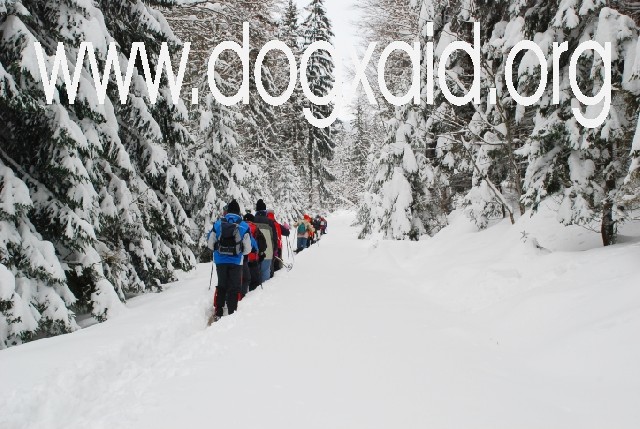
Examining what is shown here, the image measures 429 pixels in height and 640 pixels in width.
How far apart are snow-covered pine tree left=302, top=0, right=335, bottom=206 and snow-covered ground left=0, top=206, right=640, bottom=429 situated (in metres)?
38.2

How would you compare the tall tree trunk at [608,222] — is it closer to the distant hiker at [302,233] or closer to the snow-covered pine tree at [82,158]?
the snow-covered pine tree at [82,158]

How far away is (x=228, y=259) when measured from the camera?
838cm

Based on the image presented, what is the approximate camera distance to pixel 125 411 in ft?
12.8

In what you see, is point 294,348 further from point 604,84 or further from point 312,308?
point 604,84

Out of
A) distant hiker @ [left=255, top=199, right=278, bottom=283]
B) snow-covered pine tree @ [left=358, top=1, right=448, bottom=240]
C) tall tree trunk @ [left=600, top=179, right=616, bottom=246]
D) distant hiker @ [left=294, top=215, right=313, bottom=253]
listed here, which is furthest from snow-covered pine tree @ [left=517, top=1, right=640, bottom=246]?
distant hiker @ [left=294, top=215, right=313, bottom=253]

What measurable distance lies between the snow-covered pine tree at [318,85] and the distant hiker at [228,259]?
3702cm

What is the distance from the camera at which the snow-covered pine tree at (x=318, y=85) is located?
1692 inches

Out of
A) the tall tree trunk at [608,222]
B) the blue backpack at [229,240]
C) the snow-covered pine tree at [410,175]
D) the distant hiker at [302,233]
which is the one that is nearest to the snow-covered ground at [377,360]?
the tall tree trunk at [608,222]

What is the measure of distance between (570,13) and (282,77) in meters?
37.3

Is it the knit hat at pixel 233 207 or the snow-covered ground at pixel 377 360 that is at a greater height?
the knit hat at pixel 233 207

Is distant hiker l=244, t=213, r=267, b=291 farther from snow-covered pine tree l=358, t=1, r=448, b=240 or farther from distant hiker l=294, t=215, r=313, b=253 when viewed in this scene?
distant hiker l=294, t=215, r=313, b=253

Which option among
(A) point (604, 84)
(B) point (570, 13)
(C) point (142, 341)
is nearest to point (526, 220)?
(A) point (604, 84)

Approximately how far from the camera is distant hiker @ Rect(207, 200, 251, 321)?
8.30m

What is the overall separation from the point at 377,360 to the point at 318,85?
41.8m
